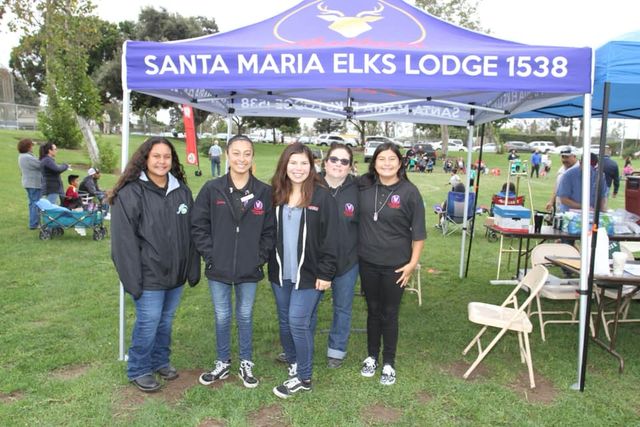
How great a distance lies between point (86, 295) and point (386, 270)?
3.62m

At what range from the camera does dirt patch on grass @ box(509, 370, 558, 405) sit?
3.46m

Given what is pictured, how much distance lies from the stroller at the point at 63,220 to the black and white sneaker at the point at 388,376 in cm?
618

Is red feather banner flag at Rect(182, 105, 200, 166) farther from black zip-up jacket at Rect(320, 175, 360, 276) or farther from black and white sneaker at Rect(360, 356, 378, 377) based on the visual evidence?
black and white sneaker at Rect(360, 356, 378, 377)

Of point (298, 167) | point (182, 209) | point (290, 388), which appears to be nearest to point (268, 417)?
point (290, 388)

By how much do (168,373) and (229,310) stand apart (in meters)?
0.73

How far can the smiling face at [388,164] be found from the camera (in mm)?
3387

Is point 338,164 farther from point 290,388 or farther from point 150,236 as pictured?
point 290,388

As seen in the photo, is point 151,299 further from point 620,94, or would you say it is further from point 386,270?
point 620,94

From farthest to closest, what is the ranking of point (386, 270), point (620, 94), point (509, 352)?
point (620, 94)
point (509, 352)
point (386, 270)

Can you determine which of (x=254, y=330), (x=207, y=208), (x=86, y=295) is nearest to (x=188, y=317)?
(x=254, y=330)

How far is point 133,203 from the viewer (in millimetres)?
3062

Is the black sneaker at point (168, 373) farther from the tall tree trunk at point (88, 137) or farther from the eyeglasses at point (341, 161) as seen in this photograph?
the tall tree trunk at point (88, 137)

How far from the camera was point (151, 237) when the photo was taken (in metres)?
3.09

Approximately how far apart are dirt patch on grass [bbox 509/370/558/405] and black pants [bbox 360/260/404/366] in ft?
3.10
